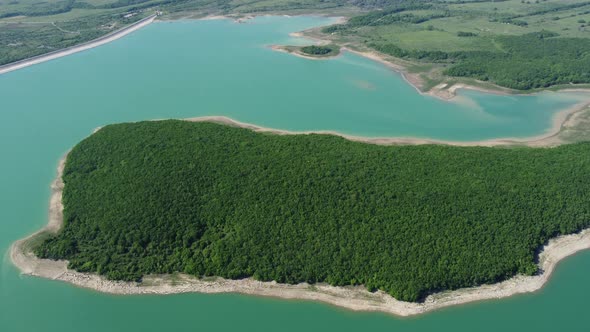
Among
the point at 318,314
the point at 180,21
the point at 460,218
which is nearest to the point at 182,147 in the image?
the point at 318,314

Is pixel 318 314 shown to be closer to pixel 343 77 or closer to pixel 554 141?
pixel 554 141

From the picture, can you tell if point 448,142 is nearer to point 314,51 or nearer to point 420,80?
point 420,80

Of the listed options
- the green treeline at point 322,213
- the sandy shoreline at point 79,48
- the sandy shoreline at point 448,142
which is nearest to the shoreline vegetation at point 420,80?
the sandy shoreline at point 448,142

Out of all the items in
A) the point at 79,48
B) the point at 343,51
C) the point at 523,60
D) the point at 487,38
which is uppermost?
the point at 79,48

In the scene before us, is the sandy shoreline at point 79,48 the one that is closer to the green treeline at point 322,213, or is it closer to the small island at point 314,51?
the small island at point 314,51

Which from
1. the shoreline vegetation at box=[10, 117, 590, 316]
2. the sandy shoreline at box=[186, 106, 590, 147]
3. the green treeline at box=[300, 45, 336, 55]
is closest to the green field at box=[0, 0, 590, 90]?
the green treeline at box=[300, 45, 336, 55]

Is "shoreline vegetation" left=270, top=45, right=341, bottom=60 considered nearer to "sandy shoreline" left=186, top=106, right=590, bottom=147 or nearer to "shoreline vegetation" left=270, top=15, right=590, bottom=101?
"shoreline vegetation" left=270, top=15, right=590, bottom=101

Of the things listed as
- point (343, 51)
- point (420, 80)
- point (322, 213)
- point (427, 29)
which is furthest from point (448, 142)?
point (427, 29)
